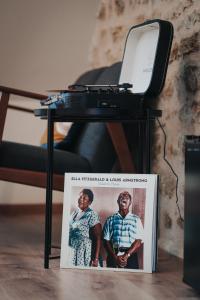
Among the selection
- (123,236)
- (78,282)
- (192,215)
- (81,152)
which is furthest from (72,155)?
(192,215)

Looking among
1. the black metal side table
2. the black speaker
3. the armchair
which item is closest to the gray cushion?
the armchair

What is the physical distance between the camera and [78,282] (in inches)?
76.5

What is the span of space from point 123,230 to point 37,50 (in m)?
1.84

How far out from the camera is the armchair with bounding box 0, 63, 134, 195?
2457mm

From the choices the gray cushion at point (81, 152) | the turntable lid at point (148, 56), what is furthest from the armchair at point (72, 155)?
the turntable lid at point (148, 56)

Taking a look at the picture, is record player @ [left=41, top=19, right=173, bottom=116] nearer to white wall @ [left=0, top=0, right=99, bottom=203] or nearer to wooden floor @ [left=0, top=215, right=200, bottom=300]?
wooden floor @ [left=0, top=215, right=200, bottom=300]

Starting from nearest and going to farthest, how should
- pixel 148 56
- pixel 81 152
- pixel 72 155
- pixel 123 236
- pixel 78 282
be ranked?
pixel 78 282 → pixel 123 236 → pixel 148 56 → pixel 72 155 → pixel 81 152

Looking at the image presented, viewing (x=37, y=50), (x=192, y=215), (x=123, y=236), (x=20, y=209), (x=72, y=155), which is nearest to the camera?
(x=192, y=215)

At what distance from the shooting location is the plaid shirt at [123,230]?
209 cm

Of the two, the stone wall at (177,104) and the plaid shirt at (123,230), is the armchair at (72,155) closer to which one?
the stone wall at (177,104)

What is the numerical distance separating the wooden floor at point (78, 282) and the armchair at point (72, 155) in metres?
0.35

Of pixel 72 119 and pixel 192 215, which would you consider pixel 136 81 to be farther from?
pixel 192 215

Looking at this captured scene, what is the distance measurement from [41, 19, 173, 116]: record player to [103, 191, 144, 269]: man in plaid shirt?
358mm

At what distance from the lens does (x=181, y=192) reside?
7.98 ft
